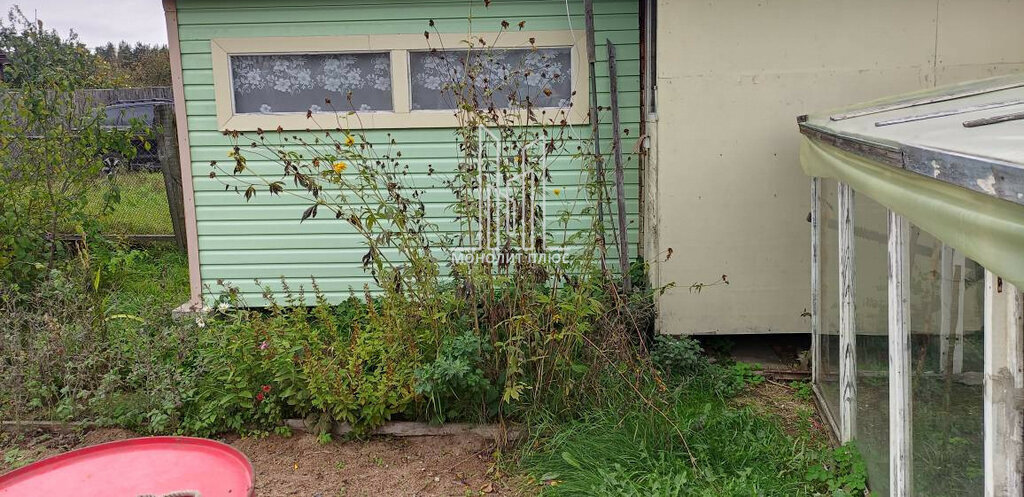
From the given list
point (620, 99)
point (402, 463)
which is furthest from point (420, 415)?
point (620, 99)

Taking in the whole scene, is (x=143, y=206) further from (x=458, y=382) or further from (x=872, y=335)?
(x=872, y=335)

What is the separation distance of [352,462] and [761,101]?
3159mm

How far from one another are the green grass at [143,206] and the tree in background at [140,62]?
24.5ft

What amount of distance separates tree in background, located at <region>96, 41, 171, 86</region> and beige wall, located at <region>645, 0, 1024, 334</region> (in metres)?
13.7

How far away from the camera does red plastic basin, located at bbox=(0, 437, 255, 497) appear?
207 centimetres

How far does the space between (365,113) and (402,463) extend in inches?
105

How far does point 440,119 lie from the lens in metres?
5.75

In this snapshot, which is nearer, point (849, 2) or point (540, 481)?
point (540, 481)

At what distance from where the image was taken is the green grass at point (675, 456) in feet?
11.8

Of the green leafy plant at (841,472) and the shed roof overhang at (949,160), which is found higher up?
the shed roof overhang at (949,160)

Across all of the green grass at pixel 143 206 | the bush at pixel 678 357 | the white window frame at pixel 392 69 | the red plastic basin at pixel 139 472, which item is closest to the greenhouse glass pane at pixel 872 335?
the bush at pixel 678 357

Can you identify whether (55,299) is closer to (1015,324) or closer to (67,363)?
(67,363)

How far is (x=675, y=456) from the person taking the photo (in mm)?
3834

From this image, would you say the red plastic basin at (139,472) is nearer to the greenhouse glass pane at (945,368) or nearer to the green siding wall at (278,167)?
the greenhouse glass pane at (945,368)
